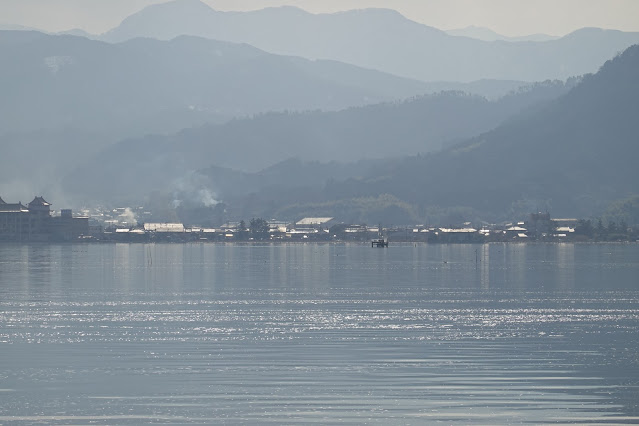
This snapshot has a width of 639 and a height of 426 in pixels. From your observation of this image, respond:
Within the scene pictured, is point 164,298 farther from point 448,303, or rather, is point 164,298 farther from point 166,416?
point 166,416

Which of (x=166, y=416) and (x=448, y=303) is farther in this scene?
(x=448, y=303)

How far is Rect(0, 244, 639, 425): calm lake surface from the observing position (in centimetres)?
5178

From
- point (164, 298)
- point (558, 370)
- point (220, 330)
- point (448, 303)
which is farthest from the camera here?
point (164, 298)

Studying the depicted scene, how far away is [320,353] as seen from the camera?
6750 centimetres

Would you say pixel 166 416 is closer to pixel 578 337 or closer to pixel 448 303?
pixel 578 337

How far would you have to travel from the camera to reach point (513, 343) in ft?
235

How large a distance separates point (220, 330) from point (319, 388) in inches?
943

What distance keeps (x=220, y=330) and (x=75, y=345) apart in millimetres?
10853

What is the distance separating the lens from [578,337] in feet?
245

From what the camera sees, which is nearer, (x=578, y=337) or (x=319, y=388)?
(x=319, y=388)

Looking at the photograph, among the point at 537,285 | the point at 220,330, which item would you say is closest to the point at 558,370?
the point at 220,330

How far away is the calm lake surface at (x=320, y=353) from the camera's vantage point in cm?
5178

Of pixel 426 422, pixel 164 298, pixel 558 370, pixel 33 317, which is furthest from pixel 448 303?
pixel 426 422

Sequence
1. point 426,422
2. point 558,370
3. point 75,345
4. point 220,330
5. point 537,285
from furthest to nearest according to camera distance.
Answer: point 537,285 → point 220,330 → point 75,345 → point 558,370 → point 426,422
